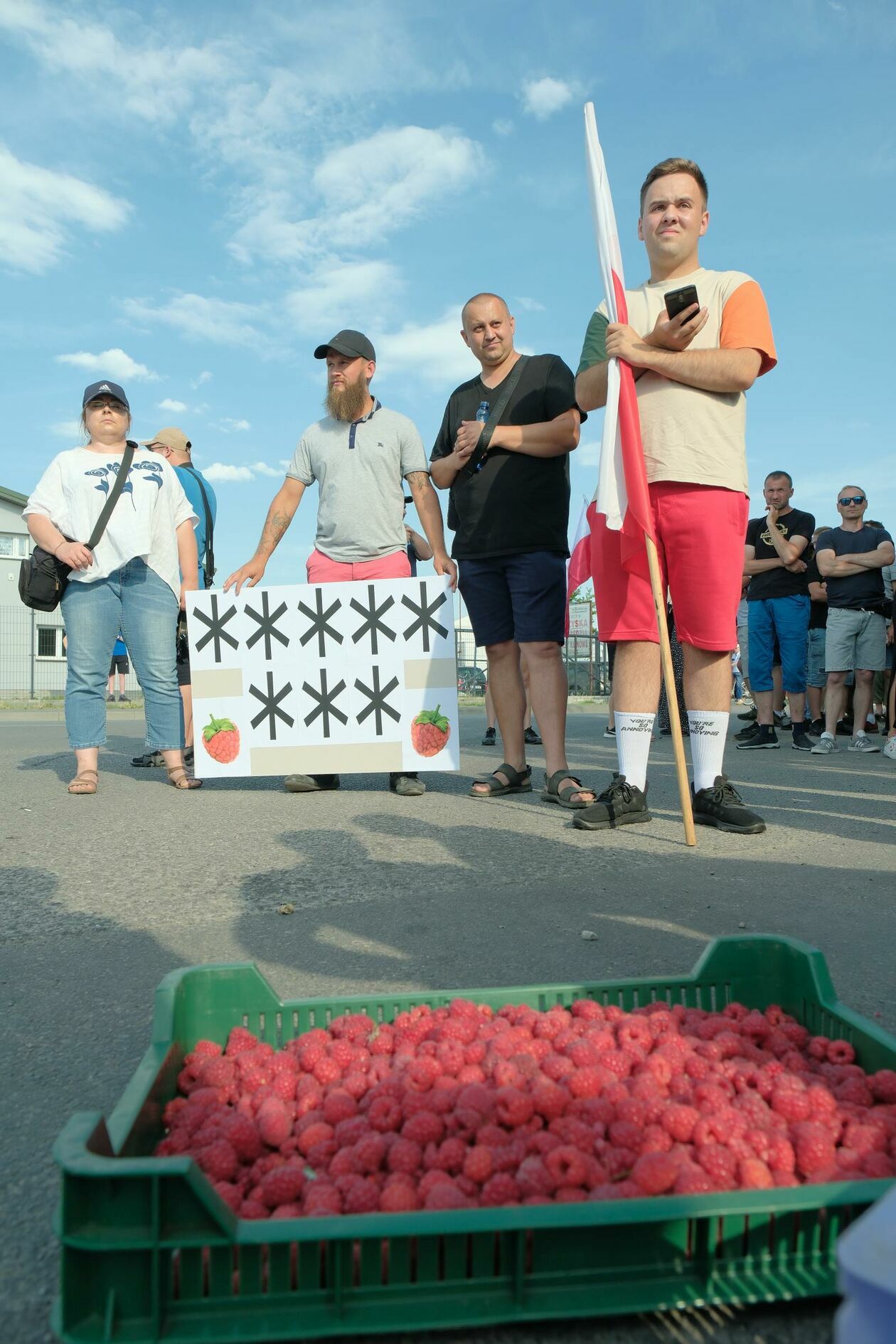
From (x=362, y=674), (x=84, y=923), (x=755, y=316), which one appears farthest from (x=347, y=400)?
(x=84, y=923)

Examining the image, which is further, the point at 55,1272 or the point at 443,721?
the point at 443,721

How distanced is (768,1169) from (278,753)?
462 centimetres

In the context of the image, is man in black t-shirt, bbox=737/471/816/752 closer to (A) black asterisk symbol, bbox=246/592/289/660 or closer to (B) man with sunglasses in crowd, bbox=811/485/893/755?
(B) man with sunglasses in crowd, bbox=811/485/893/755

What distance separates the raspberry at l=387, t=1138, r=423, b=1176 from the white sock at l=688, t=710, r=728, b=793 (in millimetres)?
3092

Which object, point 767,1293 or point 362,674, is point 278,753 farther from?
point 767,1293

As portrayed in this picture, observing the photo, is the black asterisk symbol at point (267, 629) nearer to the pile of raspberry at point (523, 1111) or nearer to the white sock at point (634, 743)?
the white sock at point (634, 743)

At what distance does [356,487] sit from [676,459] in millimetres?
2031

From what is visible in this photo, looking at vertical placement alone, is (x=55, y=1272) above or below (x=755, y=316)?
below

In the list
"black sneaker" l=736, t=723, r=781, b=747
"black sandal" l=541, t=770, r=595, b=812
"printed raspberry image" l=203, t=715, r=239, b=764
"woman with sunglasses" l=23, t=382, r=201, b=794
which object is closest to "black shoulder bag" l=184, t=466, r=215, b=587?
"woman with sunglasses" l=23, t=382, r=201, b=794

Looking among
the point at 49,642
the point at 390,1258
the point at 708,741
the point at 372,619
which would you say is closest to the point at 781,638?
the point at 372,619

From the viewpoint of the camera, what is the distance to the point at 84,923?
116 inches

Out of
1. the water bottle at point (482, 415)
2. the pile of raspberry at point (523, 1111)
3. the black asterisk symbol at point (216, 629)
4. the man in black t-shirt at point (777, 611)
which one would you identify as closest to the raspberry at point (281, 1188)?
the pile of raspberry at point (523, 1111)

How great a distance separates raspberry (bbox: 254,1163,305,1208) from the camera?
1.35 m

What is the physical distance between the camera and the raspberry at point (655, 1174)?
50.1 inches
